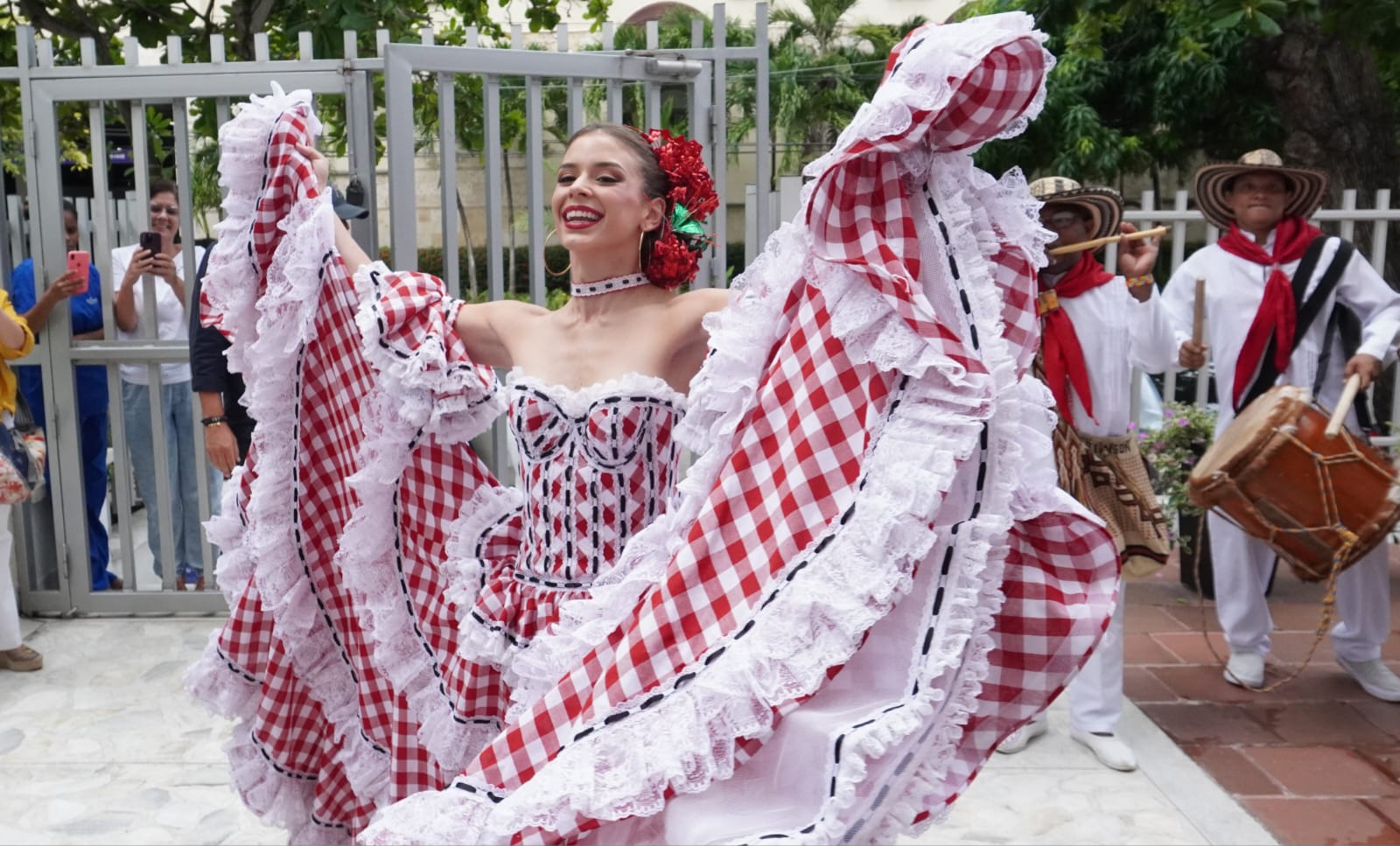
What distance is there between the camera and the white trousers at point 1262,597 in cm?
495

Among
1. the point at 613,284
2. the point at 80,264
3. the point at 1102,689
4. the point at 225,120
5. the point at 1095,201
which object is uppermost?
the point at 225,120

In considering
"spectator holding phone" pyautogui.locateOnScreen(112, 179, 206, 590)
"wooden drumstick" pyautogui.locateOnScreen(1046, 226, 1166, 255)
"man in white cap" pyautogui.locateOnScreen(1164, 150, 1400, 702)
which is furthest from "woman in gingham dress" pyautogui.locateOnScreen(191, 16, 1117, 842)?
"spectator holding phone" pyautogui.locateOnScreen(112, 179, 206, 590)

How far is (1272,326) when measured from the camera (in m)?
4.73

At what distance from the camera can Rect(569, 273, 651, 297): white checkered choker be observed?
8.86 ft

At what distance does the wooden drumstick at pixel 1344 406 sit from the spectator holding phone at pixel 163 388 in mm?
4350

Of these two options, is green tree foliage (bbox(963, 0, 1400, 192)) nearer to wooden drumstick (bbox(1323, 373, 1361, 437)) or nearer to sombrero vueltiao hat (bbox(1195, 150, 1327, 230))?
sombrero vueltiao hat (bbox(1195, 150, 1327, 230))

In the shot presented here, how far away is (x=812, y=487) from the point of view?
180cm

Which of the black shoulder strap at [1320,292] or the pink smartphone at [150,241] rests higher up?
the pink smartphone at [150,241]

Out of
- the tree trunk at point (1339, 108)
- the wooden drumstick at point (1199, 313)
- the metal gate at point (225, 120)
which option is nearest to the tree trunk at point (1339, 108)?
the tree trunk at point (1339, 108)

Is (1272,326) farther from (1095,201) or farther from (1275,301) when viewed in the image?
(1095,201)

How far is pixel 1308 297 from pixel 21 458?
476 centimetres

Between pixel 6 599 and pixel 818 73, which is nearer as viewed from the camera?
pixel 6 599

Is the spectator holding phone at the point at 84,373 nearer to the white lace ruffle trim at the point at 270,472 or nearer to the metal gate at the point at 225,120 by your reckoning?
the metal gate at the point at 225,120

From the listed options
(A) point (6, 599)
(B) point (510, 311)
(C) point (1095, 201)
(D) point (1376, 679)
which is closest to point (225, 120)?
(A) point (6, 599)
